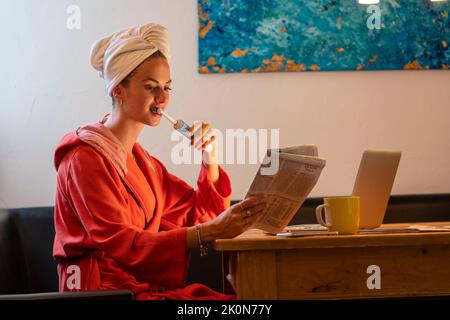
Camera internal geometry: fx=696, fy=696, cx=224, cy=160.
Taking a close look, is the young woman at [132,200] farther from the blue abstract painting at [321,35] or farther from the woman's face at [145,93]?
the blue abstract painting at [321,35]

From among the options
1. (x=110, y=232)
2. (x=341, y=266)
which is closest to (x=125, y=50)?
(x=110, y=232)

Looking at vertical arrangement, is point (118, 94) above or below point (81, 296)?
above

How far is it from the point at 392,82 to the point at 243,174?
0.79 m

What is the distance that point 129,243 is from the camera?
5.71 feet

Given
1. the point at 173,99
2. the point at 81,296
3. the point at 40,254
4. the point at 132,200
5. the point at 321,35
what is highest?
the point at 321,35

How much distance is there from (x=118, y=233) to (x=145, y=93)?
0.48 meters

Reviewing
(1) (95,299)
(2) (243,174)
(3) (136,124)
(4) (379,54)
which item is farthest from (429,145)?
(1) (95,299)

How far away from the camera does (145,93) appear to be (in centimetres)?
204

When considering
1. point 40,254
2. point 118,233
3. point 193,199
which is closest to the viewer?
point 118,233

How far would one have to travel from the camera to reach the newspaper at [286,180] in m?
1.49

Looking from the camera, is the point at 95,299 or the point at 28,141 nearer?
the point at 95,299

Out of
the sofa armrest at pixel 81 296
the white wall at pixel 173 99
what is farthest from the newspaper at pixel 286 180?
the white wall at pixel 173 99

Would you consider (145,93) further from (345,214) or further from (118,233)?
(345,214)

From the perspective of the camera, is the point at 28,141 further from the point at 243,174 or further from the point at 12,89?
the point at 243,174
